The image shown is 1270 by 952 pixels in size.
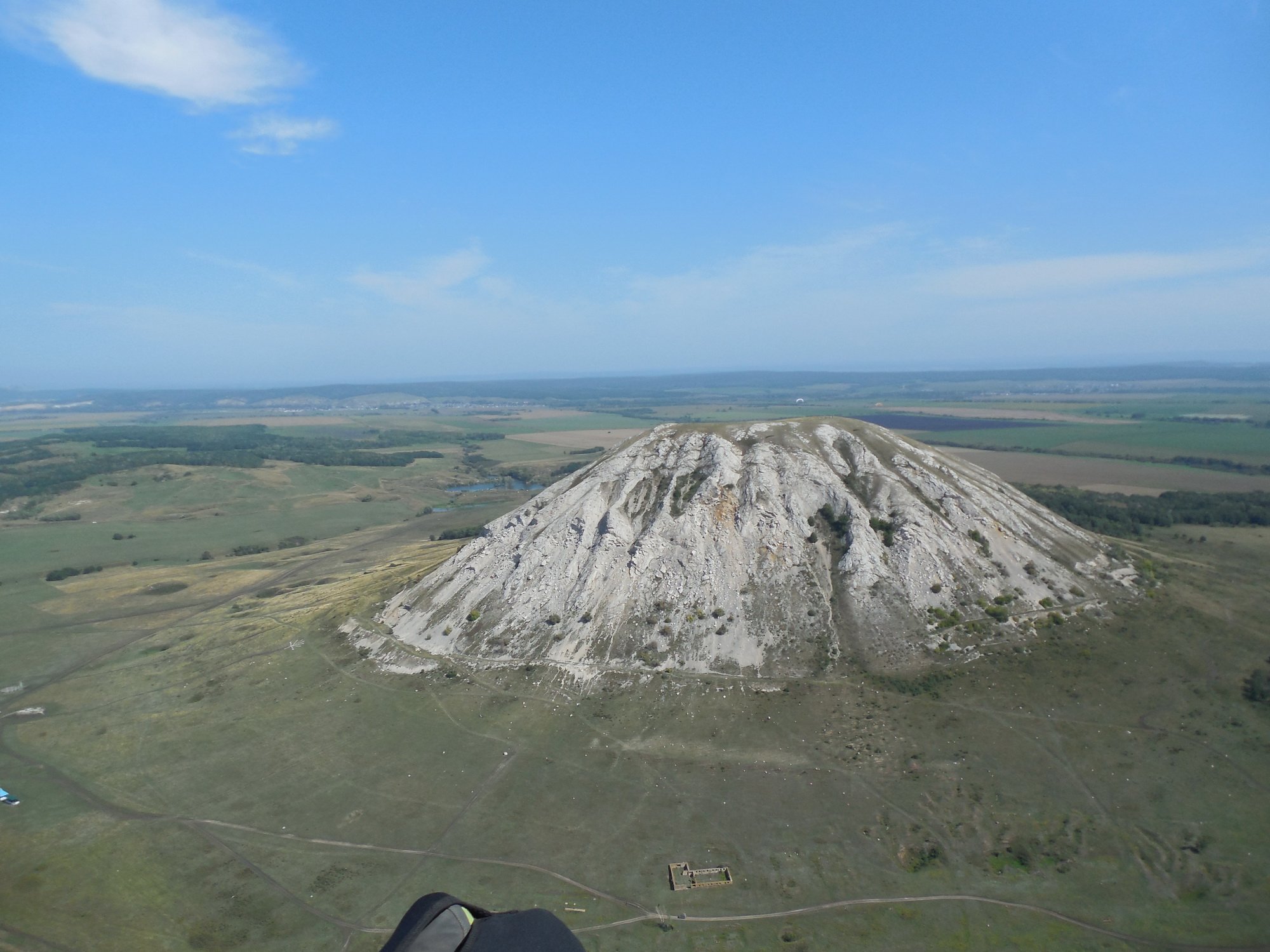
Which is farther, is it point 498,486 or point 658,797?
point 498,486

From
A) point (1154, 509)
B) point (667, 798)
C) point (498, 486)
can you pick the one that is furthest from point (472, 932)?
point (498, 486)

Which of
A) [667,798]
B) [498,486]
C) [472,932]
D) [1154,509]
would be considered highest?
[472,932]

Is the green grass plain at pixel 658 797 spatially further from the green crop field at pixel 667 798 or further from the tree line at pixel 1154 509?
the tree line at pixel 1154 509

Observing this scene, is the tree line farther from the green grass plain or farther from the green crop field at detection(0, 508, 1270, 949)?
the green crop field at detection(0, 508, 1270, 949)

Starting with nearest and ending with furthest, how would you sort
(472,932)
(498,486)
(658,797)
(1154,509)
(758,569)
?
(472,932) < (658,797) < (758,569) < (1154,509) < (498,486)

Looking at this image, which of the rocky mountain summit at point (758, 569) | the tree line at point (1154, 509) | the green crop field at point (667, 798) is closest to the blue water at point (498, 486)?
the rocky mountain summit at point (758, 569)

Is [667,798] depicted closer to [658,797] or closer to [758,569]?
[658,797]

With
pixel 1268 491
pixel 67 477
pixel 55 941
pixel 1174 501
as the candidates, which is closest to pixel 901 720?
pixel 55 941

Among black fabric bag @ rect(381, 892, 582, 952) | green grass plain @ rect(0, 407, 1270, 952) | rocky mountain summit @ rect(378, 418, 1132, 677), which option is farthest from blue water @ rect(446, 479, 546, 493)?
black fabric bag @ rect(381, 892, 582, 952)

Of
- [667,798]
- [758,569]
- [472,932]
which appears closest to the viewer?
[472,932]
